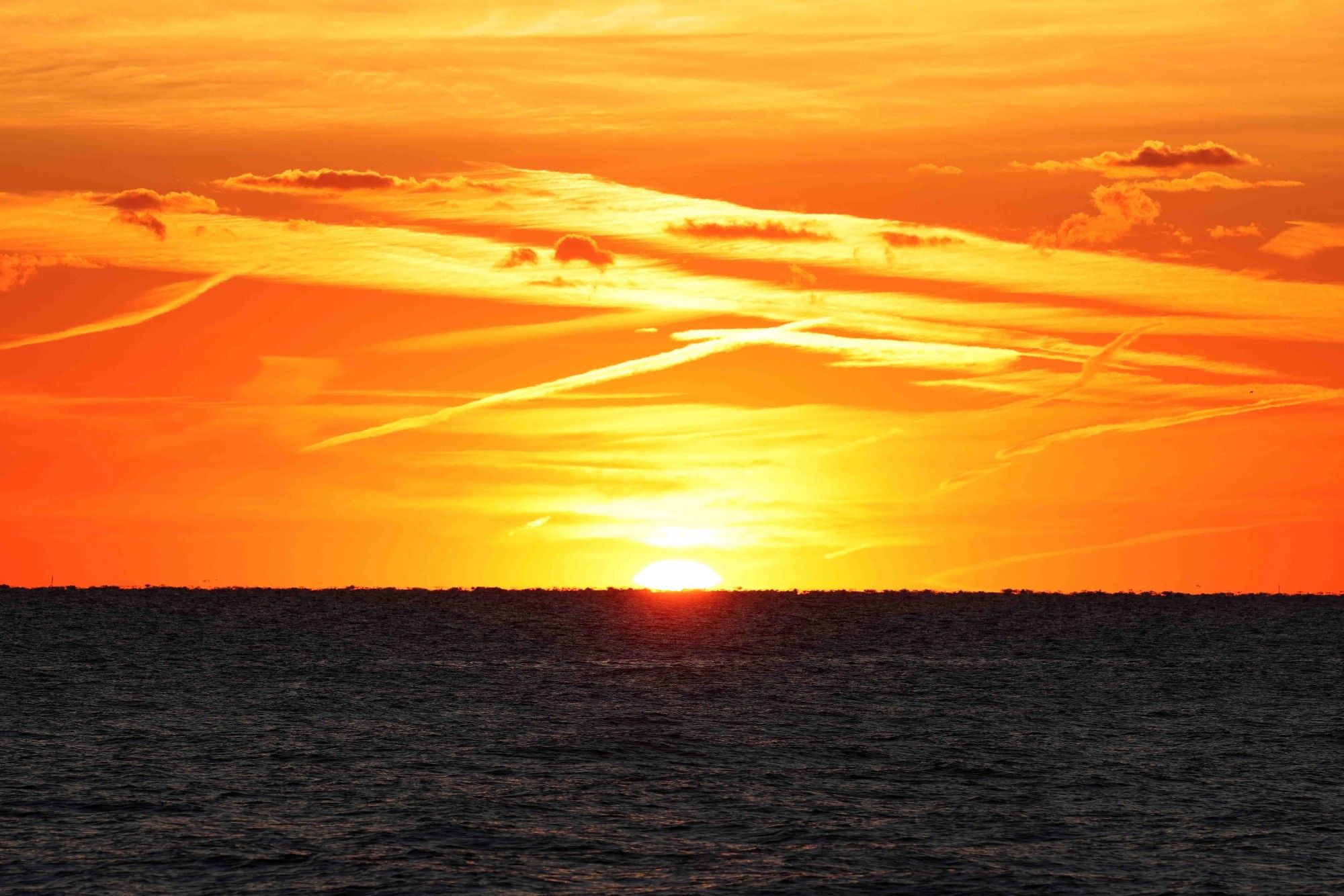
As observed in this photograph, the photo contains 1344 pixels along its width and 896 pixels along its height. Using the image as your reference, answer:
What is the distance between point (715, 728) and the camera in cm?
8181

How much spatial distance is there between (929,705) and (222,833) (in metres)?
52.6

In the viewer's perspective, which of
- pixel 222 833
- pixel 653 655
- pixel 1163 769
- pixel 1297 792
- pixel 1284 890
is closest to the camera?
pixel 1284 890

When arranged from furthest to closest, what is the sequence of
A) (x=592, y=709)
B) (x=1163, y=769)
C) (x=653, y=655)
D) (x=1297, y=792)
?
(x=653, y=655) < (x=592, y=709) < (x=1163, y=769) < (x=1297, y=792)

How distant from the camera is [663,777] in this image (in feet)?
214

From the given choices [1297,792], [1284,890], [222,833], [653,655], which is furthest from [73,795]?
[653,655]

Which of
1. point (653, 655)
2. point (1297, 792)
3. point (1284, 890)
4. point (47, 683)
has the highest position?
point (653, 655)

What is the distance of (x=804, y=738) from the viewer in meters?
77.8

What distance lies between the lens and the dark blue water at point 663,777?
157ft

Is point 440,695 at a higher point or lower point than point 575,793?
higher

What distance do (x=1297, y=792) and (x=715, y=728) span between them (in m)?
29.9

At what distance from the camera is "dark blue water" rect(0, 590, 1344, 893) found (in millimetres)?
47969

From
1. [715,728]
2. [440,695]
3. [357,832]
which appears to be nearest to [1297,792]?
[715,728]

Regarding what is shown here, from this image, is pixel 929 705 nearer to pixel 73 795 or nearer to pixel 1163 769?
pixel 1163 769

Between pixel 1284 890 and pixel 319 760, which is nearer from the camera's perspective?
pixel 1284 890
